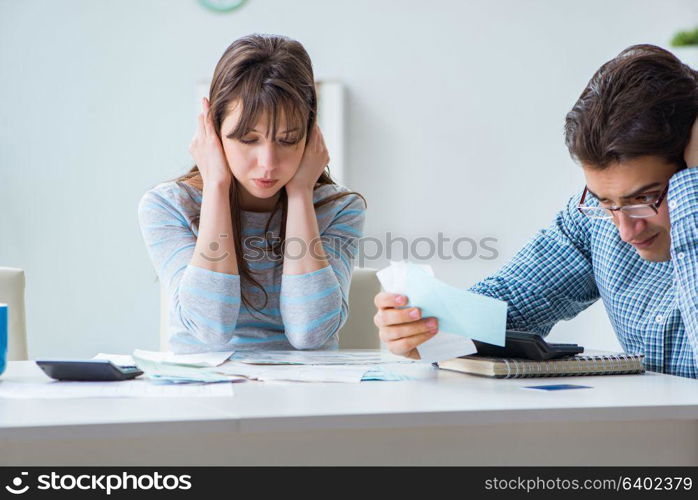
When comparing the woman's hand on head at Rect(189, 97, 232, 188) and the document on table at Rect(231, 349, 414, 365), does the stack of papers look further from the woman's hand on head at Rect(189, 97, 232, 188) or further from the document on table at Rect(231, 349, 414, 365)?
the woman's hand on head at Rect(189, 97, 232, 188)

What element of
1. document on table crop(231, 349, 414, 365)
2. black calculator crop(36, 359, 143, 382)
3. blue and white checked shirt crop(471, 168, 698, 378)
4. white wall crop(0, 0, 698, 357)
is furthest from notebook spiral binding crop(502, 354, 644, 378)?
white wall crop(0, 0, 698, 357)

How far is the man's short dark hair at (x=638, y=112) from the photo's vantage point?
Answer: 3.58 feet

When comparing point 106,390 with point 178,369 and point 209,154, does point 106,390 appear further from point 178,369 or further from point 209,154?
point 209,154

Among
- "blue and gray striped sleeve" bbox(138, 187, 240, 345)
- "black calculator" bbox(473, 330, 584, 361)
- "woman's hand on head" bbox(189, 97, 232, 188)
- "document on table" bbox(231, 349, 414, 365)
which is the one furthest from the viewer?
"woman's hand on head" bbox(189, 97, 232, 188)

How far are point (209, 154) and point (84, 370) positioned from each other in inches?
25.6

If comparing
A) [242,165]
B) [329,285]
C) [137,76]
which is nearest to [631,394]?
[329,285]

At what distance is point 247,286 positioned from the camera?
4.92 feet

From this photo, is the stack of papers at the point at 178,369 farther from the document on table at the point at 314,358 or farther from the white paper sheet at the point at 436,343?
the white paper sheet at the point at 436,343

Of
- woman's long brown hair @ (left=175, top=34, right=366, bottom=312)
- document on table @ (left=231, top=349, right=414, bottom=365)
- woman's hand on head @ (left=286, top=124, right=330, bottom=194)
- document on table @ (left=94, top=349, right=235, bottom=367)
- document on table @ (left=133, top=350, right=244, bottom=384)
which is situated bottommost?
document on table @ (left=231, top=349, right=414, bottom=365)

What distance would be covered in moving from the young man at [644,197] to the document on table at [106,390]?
32cm

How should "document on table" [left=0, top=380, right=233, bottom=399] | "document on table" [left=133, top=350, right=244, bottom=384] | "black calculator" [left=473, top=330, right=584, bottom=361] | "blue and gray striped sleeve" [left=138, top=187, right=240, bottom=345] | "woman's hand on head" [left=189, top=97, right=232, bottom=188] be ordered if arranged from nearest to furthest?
"document on table" [left=0, top=380, right=233, bottom=399]
"document on table" [left=133, top=350, right=244, bottom=384]
"black calculator" [left=473, top=330, right=584, bottom=361]
"blue and gray striped sleeve" [left=138, top=187, right=240, bottom=345]
"woman's hand on head" [left=189, top=97, right=232, bottom=188]

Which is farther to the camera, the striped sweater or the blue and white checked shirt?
the striped sweater

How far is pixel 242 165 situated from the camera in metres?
1.44

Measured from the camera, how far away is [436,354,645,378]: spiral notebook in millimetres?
1036
